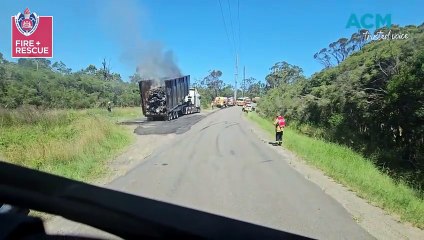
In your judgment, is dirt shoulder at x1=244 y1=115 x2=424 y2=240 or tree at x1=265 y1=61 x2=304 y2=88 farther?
tree at x1=265 y1=61 x2=304 y2=88

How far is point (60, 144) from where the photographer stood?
15.1 metres

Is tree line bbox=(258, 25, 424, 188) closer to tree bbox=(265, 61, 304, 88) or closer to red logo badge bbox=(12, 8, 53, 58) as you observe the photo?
red logo badge bbox=(12, 8, 53, 58)

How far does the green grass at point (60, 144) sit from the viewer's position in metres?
12.6

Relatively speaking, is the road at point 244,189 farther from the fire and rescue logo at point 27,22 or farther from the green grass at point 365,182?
the fire and rescue logo at point 27,22

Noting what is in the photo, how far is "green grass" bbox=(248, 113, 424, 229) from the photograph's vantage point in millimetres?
9188

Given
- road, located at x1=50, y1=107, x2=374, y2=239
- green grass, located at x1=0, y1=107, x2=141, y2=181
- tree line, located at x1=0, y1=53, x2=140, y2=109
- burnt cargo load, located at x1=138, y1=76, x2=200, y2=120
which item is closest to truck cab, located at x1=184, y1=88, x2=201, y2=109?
burnt cargo load, located at x1=138, y1=76, x2=200, y2=120

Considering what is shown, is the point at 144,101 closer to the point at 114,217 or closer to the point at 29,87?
the point at 29,87

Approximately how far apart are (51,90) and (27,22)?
2869cm

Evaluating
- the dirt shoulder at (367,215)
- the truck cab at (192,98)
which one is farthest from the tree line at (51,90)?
the dirt shoulder at (367,215)

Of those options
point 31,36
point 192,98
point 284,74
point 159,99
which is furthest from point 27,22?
point 284,74

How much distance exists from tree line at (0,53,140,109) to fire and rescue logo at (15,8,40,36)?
466 inches

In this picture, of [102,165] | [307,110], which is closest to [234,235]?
[102,165]

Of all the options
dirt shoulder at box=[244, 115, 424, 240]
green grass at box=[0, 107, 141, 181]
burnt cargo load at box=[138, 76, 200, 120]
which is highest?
burnt cargo load at box=[138, 76, 200, 120]

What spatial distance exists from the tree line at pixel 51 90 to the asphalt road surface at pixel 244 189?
22.1m
